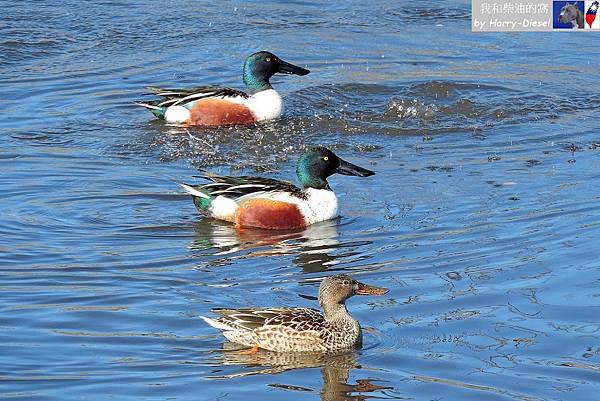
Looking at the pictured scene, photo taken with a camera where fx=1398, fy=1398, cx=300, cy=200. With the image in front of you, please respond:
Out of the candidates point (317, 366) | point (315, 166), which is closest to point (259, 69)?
point (315, 166)

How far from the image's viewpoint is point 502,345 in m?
7.69

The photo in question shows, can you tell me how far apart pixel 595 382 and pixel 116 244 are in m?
3.95

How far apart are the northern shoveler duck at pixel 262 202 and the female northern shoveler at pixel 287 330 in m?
2.88

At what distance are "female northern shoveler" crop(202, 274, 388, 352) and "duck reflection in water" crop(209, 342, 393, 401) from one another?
5 cm

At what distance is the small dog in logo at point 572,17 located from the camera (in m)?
17.1

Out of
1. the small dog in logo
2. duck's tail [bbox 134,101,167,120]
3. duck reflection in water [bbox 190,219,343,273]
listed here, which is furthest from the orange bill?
the small dog in logo

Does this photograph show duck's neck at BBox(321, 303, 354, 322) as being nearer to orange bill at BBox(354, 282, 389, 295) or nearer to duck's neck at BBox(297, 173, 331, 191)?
orange bill at BBox(354, 282, 389, 295)

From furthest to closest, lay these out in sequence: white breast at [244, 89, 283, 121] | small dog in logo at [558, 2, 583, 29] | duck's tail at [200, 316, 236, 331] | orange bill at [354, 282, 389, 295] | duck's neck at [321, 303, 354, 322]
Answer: small dog in logo at [558, 2, 583, 29] < white breast at [244, 89, 283, 121] < orange bill at [354, 282, 389, 295] < duck's neck at [321, 303, 354, 322] < duck's tail at [200, 316, 236, 331]

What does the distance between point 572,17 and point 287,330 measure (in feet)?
34.5

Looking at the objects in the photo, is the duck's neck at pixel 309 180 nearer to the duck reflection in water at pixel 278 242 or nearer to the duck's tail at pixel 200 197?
the duck reflection in water at pixel 278 242

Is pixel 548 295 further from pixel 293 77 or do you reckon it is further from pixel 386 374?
pixel 293 77

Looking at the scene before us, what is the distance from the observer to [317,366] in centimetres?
759

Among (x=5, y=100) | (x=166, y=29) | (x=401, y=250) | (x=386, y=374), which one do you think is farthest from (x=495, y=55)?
(x=386, y=374)

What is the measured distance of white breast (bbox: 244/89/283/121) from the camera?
13.9 meters
